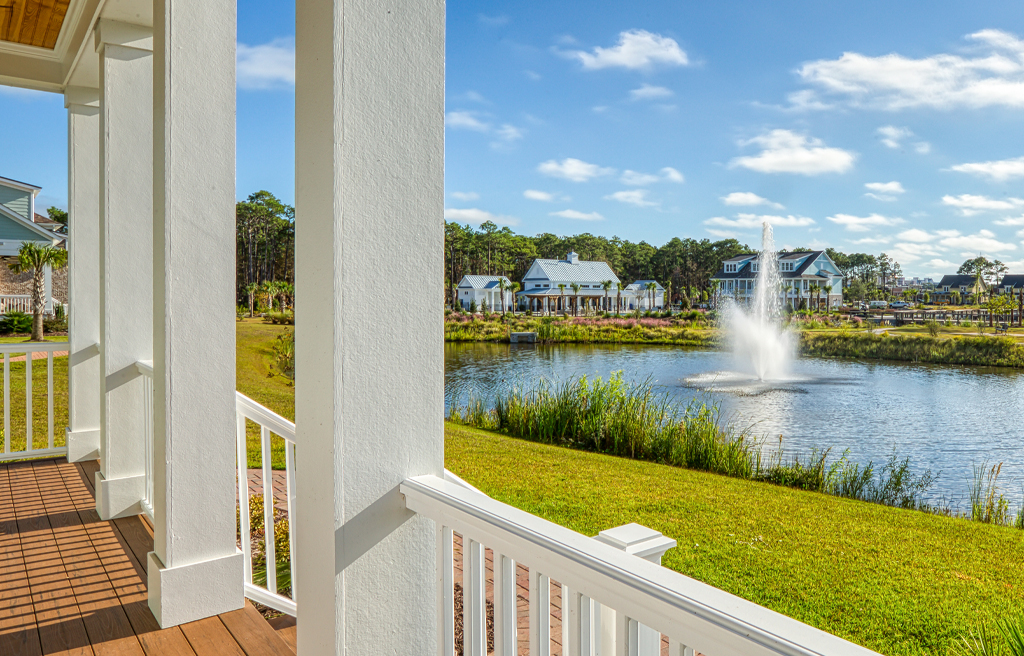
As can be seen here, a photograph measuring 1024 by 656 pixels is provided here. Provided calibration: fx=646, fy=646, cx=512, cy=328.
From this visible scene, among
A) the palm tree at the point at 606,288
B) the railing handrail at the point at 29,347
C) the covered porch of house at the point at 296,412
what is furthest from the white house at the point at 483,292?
the covered porch of house at the point at 296,412

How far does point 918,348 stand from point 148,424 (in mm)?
20138

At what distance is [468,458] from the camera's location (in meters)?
8.05

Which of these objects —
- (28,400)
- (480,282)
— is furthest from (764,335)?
(28,400)

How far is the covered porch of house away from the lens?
112cm

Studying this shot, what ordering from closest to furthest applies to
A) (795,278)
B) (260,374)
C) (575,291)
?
(260,374), (795,278), (575,291)

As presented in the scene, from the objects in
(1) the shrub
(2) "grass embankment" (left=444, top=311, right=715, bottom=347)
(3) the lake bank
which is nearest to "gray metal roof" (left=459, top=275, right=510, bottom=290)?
(3) the lake bank

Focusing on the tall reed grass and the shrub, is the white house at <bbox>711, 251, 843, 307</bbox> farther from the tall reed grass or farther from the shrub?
the shrub

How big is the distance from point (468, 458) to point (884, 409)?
10427mm

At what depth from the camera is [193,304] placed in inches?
83.5

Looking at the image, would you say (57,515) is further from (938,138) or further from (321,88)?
(938,138)

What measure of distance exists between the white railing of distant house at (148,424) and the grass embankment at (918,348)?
1930cm

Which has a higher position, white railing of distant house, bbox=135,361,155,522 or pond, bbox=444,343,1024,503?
white railing of distant house, bbox=135,361,155,522

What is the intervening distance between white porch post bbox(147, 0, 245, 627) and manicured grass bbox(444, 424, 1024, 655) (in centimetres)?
360

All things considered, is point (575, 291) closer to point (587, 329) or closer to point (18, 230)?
point (587, 329)
